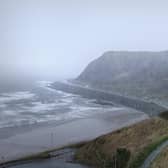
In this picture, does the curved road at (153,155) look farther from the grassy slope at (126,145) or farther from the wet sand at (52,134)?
the wet sand at (52,134)

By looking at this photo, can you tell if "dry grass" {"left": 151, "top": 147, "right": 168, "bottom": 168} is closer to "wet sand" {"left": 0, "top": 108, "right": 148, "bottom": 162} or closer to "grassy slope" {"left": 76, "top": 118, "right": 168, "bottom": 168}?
"grassy slope" {"left": 76, "top": 118, "right": 168, "bottom": 168}

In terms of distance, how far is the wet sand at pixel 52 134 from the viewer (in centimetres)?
5516

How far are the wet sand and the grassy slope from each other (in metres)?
10.5

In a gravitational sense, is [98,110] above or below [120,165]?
below

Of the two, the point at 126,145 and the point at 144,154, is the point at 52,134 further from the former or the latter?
the point at 144,154

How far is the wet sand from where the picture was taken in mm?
55156

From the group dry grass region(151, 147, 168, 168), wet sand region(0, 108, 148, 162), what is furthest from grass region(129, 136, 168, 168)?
wet sand region(0, 108, 148, 162)

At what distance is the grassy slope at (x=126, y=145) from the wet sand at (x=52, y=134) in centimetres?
1047

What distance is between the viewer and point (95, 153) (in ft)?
156

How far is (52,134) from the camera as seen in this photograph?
2630 inches

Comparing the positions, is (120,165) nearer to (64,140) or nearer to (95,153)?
(95,153)

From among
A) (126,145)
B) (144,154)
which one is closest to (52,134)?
(126,145)

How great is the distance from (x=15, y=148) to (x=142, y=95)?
83489mm

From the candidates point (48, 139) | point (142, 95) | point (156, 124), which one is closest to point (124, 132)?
point (156, 124)
